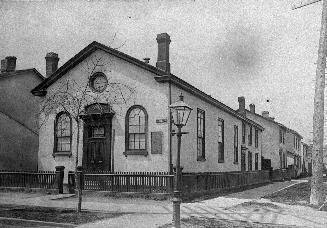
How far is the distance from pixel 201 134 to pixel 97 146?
5782mm

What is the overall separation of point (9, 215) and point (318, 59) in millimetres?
12518

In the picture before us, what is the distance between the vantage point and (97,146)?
1838cm

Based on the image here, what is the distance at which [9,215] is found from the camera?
10969mm

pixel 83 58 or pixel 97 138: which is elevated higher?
pixel 83 58

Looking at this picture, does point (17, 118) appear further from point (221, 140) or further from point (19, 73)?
point (221, 140)

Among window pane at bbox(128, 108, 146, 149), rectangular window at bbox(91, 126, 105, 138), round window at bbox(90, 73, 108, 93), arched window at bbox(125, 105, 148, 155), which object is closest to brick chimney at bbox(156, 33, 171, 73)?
arched window at bbox(125, 105, 148, 155)

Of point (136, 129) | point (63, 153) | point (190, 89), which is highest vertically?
point (190, 89)

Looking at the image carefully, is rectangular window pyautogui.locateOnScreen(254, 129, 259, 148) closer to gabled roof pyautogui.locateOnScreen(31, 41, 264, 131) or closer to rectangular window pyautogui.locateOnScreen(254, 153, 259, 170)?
rectangular window pyautogui.locateOnScreen(254, 153, 259, 170)

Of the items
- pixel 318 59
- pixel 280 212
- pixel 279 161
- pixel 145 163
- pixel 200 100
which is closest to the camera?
pixel 280 212

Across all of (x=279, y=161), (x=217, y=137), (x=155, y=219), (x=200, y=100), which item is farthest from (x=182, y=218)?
(x=279, y=161)

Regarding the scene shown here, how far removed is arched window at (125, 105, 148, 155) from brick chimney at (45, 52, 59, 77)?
6227mm

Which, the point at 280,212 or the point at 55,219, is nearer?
the point at 55,219

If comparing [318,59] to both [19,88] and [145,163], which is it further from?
[19,88]

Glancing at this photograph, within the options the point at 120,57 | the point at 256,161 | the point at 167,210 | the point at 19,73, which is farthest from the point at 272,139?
the point at 167,210
